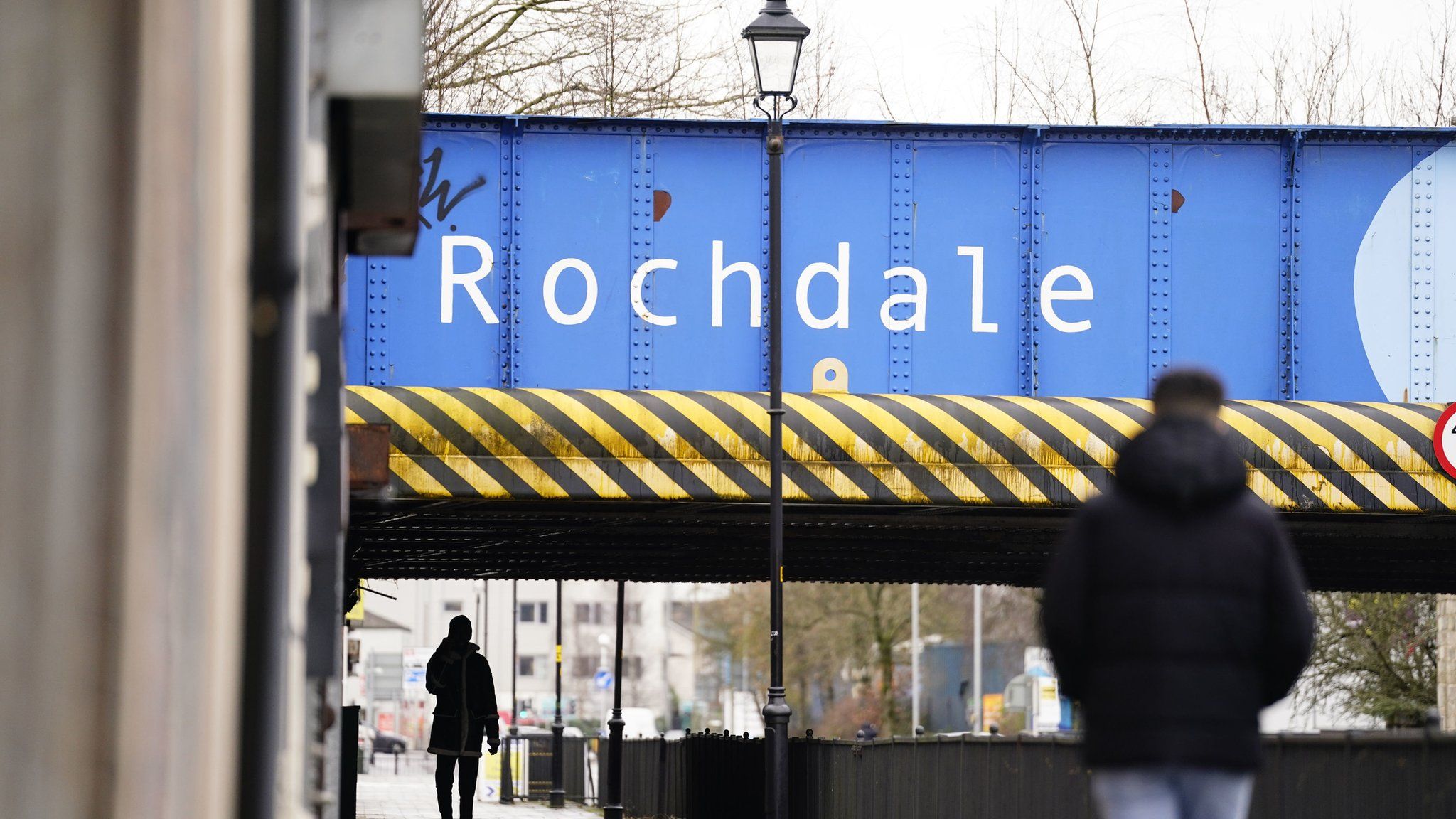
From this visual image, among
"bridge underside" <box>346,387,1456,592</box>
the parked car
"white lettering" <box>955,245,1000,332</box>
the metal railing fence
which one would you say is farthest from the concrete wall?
the parked car

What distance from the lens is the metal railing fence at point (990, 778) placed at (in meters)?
8.44

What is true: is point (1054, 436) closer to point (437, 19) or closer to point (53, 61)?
point (437, 19)

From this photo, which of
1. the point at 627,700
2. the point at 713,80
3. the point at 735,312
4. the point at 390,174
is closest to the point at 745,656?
the point at 627,700

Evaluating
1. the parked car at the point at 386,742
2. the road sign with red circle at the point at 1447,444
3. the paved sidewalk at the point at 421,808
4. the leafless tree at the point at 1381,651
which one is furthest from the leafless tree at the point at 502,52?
the parked car at the point at 386,742

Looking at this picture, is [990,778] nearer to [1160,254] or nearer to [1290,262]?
[1160,254]

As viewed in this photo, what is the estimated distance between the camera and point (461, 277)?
1440 cm

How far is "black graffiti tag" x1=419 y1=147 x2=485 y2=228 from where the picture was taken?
47.0 ft

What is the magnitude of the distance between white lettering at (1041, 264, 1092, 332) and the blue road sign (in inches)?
0.7

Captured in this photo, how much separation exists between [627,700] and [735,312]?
310 ft

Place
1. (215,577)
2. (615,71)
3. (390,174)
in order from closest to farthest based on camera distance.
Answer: (215,577), (390,174), (615,71)

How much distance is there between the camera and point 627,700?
10725 centimetres

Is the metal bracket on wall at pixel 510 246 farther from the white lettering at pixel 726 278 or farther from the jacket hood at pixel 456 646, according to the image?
the jacket hood at pixel 456 646

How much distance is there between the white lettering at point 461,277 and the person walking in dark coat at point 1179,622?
10.4 m

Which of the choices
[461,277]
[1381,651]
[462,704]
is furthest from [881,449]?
[1381,651]
